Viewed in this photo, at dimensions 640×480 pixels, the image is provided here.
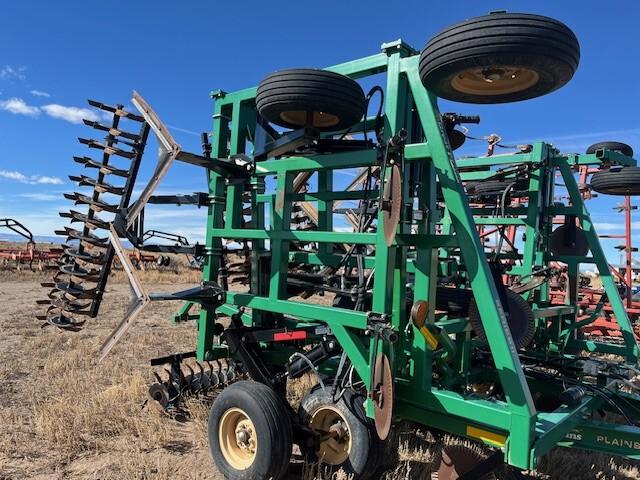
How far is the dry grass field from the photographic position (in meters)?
3.79

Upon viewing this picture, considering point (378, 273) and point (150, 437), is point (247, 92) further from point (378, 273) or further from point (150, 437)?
point (150, 437)

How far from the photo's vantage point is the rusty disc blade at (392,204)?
2889 millimetres

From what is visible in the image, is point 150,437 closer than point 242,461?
No

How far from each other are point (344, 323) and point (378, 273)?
0.37 metres

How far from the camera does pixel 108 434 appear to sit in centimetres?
444

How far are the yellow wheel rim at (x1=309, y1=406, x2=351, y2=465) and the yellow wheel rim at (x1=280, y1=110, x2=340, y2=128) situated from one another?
193 cm

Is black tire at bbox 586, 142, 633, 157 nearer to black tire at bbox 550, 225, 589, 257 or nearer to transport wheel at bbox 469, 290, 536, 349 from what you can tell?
black tire at bbox 550, 225, 589, 257

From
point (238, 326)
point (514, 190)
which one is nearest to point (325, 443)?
point (238, 326)

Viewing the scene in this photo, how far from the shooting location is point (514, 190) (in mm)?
6516

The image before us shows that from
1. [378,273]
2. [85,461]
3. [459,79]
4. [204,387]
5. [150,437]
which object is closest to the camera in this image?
[459,79]

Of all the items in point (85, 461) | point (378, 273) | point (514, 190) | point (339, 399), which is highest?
point (514, 190)

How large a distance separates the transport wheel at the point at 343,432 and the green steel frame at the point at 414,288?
23 centimetres

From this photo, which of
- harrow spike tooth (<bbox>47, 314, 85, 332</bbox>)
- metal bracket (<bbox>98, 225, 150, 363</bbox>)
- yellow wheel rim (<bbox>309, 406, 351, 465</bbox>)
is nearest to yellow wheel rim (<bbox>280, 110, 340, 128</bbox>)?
metal bracket (<bbox>98, 225, 150, 363</bbox>)

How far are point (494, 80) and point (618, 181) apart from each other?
397 cm
